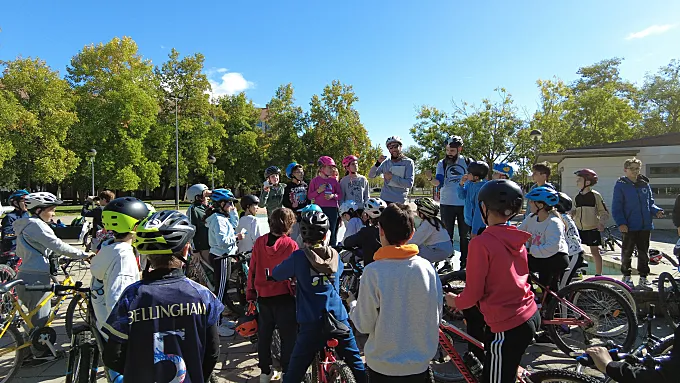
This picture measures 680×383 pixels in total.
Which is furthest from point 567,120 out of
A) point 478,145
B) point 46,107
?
point 46,107

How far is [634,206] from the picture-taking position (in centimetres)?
627

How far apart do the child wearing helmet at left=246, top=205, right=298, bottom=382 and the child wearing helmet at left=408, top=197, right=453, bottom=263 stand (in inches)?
78.2

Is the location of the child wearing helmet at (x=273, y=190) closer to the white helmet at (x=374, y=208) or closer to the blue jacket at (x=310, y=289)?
the white helmet at (x=374, y=208)

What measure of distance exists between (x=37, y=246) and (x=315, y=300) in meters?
3.44

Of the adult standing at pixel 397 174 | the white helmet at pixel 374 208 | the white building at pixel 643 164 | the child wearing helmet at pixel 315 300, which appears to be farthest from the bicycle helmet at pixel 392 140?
the white building at pixel 643 164

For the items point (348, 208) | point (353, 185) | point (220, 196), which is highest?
point (353, 185)

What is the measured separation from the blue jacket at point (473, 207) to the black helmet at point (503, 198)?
2987mm

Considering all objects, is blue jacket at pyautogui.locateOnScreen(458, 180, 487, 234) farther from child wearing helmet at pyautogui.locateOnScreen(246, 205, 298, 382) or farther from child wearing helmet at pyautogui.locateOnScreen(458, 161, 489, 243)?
child wearing helmet at pyautogui.locateOnScreen(246, 205, 298, 382)

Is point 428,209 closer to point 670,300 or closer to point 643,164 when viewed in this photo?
point 670,300

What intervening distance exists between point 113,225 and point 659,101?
5029 cm

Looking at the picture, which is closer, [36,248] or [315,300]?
[315,300]

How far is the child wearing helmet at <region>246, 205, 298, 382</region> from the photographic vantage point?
3.51m

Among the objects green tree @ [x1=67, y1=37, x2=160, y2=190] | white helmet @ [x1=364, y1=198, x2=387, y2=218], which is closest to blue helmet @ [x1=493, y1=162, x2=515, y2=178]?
white helmet @ [x1=364, y1=198, x2=387, y2=218]

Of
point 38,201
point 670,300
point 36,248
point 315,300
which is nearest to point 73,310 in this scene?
point 36,248
